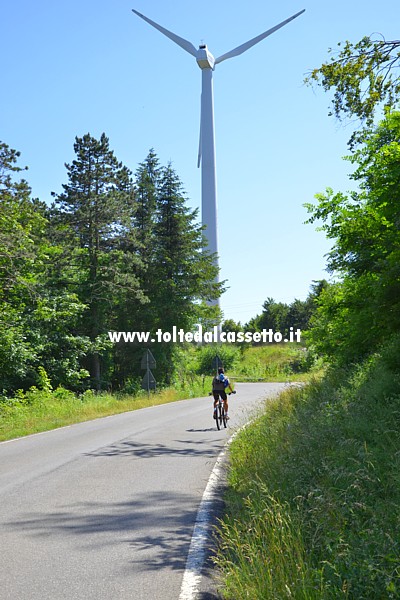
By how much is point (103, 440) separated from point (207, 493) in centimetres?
690

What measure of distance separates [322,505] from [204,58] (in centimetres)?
5266

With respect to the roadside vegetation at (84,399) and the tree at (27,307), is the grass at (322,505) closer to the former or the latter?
the roadside vegetation at (84,399)

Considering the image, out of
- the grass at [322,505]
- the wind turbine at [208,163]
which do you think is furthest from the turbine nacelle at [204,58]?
the grass at [322,505]

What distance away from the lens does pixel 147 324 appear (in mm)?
44938

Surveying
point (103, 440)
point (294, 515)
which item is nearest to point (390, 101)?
point (294, 515)

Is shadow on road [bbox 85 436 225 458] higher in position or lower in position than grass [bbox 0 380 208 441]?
lower

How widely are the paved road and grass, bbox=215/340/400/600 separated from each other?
2.01 feet

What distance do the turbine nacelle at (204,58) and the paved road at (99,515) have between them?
4472cm

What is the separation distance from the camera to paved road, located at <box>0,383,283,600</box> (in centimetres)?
518

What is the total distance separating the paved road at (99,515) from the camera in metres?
5.18

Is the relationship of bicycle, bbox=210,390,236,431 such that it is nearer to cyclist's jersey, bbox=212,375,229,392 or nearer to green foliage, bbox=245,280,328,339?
cyclist's jersey, bbox=212,375,229,392

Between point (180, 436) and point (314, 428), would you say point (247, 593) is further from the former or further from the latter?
point (180, 436)

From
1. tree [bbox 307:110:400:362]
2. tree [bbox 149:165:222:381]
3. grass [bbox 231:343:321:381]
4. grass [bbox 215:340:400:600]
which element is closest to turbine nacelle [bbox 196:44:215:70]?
tree [bbox 149:165:222:381]

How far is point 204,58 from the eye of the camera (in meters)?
53.5
